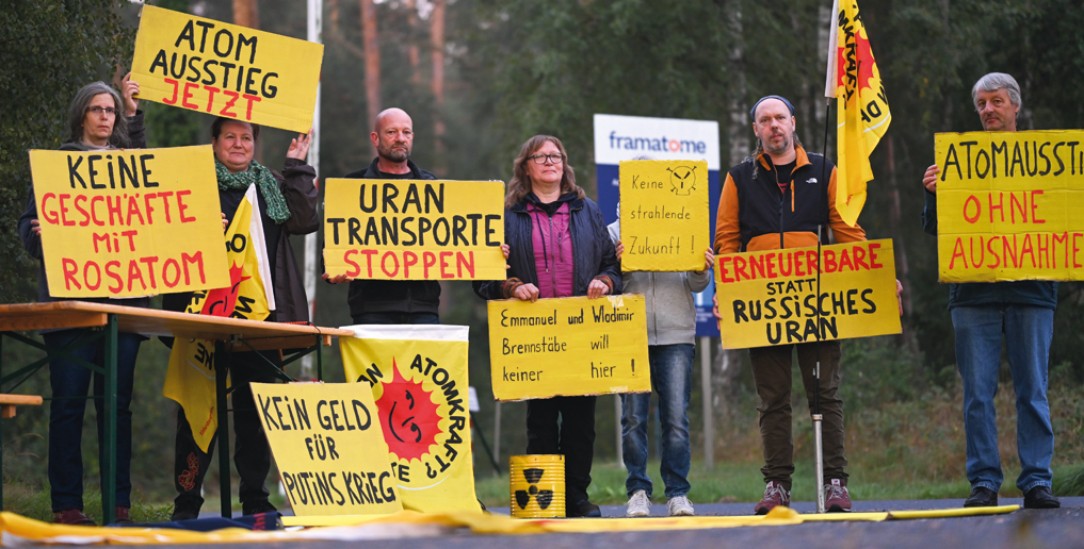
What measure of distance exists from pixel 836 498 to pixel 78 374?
161 inches

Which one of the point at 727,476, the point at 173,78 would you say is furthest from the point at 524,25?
the point at 173,78

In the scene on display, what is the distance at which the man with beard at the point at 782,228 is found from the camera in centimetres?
890

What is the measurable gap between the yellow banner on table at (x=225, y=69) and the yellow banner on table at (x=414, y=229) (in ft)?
1.78

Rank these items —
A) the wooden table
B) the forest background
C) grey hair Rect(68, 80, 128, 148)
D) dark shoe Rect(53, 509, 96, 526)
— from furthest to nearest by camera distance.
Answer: the forest background, grey hair Rect(68, 80, 128, 148), dark shoe Rect(53, 509, 96, 526), the wooden table

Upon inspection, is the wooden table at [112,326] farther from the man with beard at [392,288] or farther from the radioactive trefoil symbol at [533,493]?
the radioactive trefoil symbol at [533,493]

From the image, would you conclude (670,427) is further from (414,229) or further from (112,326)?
(112,326)

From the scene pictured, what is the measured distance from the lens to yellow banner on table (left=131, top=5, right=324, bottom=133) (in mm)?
9117

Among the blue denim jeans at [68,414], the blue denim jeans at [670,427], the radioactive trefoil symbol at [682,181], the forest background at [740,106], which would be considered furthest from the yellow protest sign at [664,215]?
the forest background at [740,106]

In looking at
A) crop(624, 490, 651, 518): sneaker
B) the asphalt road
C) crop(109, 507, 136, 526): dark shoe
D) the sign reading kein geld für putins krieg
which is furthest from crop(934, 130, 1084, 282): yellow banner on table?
the sign reading kein geld für putins krieg

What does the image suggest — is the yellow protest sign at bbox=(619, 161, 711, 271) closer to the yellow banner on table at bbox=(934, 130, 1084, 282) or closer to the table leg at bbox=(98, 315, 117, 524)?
the yellow banner on table at bbox=(934, 130, 1084, 282)

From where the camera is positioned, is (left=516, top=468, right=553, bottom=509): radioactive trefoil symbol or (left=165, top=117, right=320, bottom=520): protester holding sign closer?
(left=165, top=117, right=320, bottom=520): protester holding sign

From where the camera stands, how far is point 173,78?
9.15 metres

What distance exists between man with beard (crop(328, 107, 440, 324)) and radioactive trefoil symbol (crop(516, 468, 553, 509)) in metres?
1.10

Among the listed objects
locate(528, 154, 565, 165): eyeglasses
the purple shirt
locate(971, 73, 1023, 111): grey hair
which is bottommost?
the purple shirt
